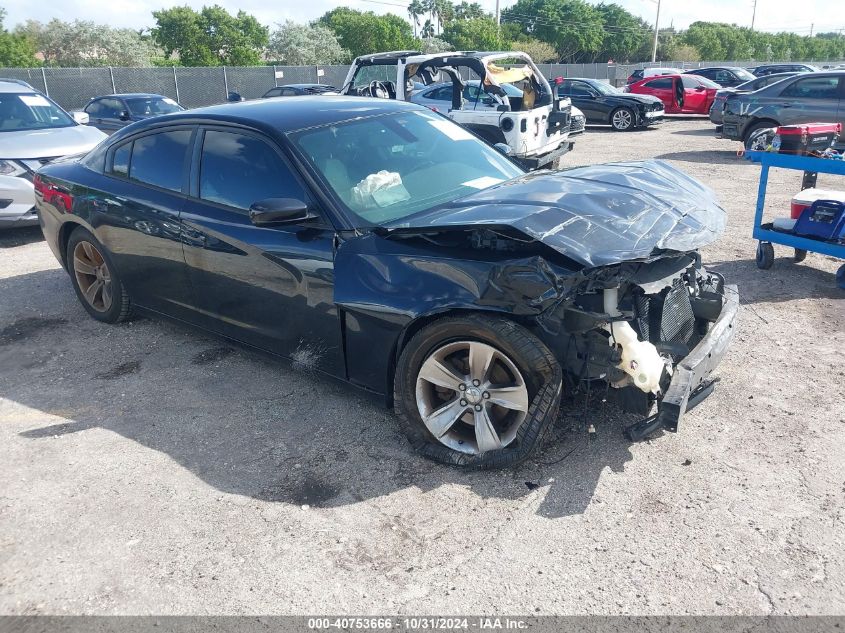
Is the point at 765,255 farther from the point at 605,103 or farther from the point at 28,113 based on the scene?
the point at 605,103

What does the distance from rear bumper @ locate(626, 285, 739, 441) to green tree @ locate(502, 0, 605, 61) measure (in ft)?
294

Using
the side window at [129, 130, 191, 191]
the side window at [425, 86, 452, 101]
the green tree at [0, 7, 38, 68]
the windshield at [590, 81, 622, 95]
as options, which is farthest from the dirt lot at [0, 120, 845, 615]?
the green tree at [0, 7, 38, 68]

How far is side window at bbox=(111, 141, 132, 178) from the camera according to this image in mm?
4918

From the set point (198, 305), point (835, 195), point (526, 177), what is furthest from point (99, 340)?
point (835, 195)

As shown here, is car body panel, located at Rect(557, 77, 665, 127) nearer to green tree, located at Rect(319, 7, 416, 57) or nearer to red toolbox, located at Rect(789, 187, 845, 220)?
red toolbox, located at Rect(789, 187, 845, 220)

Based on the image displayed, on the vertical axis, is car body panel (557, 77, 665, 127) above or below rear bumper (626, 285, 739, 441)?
above

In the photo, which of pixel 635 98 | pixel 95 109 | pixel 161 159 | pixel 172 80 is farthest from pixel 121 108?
pixel 172 80

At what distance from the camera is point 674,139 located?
56.6 ft

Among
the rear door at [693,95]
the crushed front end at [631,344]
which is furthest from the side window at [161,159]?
the rear door at [693,95]

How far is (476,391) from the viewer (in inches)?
131

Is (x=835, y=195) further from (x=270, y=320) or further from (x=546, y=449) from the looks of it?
(x=270, y=320)

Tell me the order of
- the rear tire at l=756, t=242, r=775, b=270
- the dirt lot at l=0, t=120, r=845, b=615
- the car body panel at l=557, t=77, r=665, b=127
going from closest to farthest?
the dirt lot at l=0, t=120, r=845, b=615 → the rear tire at l=756, t=242, r=775, b=270 → the car body panel at l=557, t=77, r=665, b=127

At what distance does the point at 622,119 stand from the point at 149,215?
693 inches

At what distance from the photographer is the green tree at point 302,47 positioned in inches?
2131
